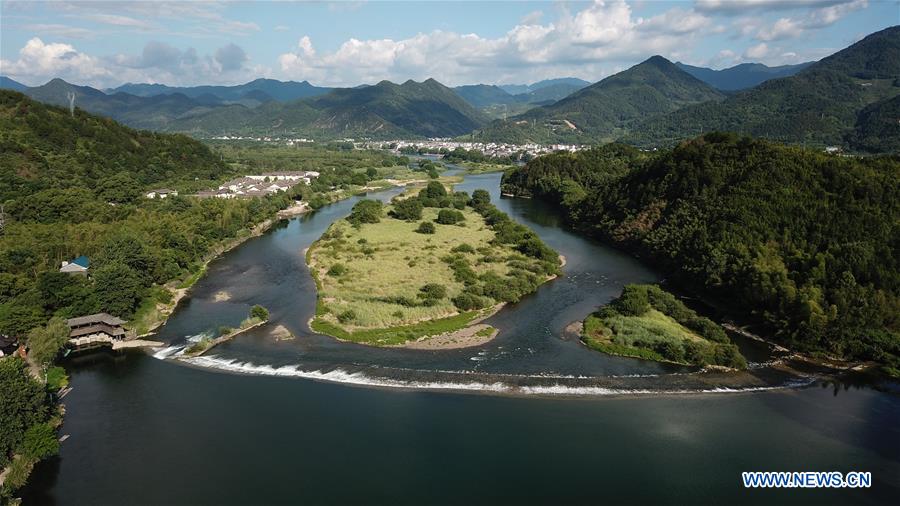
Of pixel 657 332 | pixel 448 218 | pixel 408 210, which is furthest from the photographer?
pixel 408 210

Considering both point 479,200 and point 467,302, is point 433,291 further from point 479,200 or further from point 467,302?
point 479,200

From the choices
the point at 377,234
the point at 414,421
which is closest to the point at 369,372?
the point at 414,421

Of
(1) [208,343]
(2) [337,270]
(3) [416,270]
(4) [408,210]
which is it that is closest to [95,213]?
(2) [337,270]

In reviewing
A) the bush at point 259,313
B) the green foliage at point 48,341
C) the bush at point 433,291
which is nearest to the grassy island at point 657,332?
the bush at point 433,291

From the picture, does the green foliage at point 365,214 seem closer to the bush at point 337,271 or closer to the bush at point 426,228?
the bush at point 426,228

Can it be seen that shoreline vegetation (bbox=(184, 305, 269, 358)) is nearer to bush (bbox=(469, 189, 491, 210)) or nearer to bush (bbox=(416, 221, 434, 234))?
bush (bbox=(416, 221, 434, 234))

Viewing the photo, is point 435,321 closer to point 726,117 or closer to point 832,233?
point 832,233
